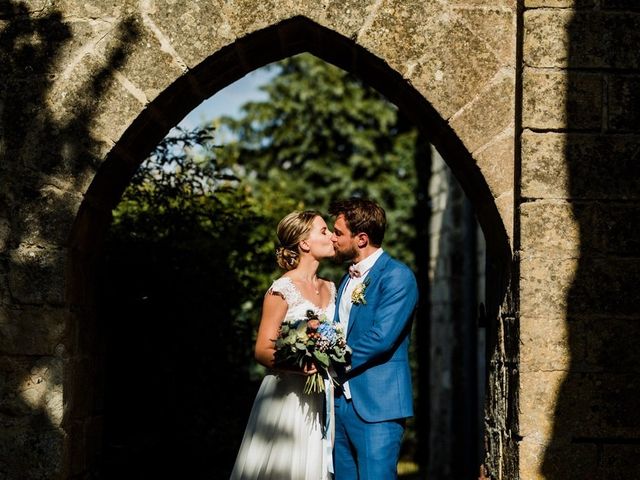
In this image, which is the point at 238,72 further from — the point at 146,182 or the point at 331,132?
the point at 331,132

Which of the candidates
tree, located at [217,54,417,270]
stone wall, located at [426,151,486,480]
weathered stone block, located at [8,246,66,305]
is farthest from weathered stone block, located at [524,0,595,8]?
tree, located at [217,54,417,270]

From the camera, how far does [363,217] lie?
4285 mm

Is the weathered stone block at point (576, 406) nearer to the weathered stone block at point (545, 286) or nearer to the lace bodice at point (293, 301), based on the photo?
the weathered stone block at point (545, 286)

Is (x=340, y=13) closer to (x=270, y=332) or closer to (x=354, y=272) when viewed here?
(x=354, y=272)

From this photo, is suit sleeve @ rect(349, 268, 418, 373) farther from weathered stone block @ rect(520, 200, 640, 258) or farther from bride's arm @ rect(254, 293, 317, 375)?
weathered stone block @ rect(520, 200, 640, 258)

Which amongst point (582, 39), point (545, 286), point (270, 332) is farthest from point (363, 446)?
point (582, 39)

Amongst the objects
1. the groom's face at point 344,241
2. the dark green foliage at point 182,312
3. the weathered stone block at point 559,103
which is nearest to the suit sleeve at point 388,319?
the groom's face at point 344,241

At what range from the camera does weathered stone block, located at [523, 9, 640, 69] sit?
3781mm

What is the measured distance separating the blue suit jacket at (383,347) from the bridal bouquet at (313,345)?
86mm

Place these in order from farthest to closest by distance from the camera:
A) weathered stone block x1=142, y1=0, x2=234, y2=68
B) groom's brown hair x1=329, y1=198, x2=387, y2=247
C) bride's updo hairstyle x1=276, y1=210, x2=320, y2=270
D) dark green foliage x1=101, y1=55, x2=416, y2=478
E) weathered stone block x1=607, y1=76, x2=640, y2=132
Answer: dark green foliage x1=101, y1=55, x2=416, y2=478, bride's updo hairstyle x1=276, y1=210, x2=320, y2=270, groom's brown hair x1=329, y1=198, x2=387, y2=247, weathered stone block x1=142, y1=0, x2=234, y2=68, weathered stone block x1=607, y1=76, x2=640, y2=132

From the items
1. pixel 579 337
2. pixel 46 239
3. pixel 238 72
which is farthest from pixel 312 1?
pixel 579 337

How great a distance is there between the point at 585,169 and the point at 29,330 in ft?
8.10

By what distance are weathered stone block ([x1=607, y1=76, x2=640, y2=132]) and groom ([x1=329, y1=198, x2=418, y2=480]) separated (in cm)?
115

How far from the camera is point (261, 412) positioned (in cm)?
440
